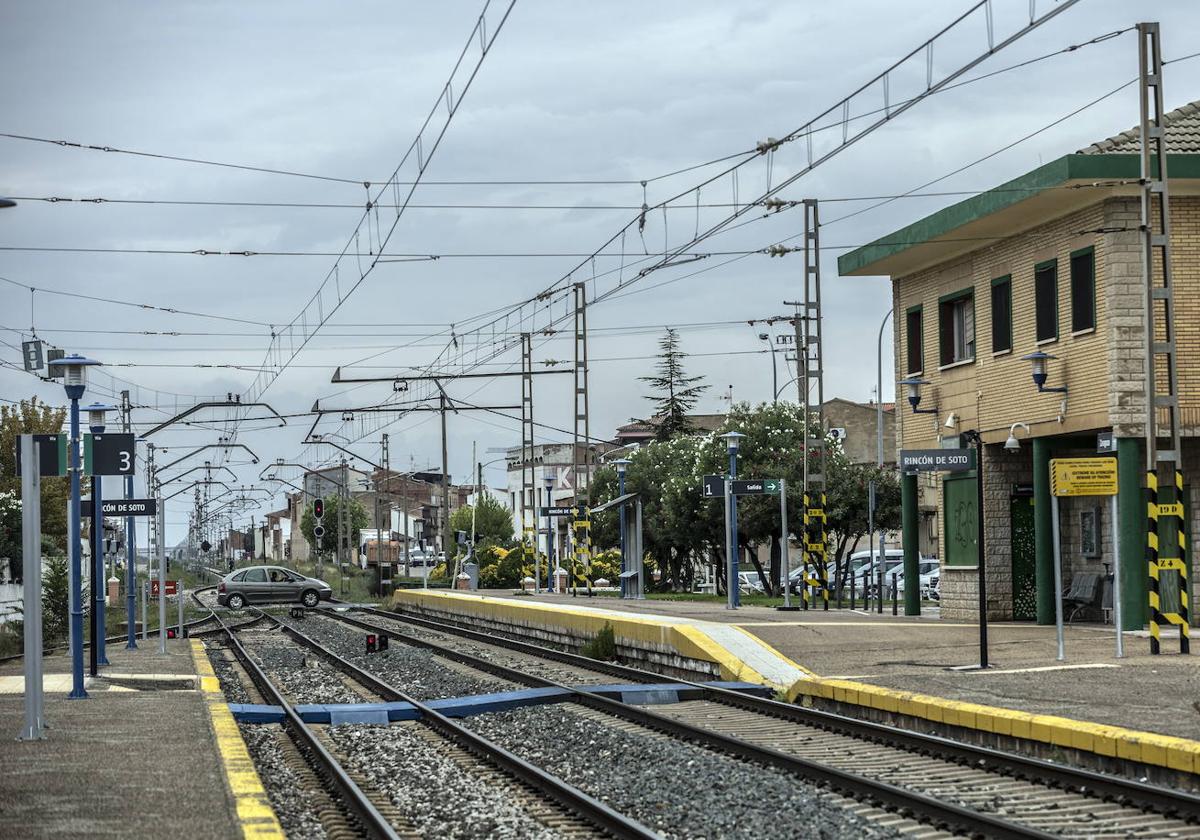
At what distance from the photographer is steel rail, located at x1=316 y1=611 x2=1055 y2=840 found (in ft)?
31.7

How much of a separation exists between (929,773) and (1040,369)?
14.1 meters

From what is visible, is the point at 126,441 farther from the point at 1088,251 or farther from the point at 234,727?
the point at 1088,251

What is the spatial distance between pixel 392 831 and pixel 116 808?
173cm

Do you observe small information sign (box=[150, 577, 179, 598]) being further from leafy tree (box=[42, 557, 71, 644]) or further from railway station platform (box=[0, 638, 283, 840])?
railway station platform (box=[0, 638, 283, 840])

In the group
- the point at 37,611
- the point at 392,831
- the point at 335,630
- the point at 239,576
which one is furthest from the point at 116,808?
the point at 239,576

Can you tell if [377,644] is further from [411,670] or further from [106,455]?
[106,455]

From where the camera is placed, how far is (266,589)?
58.3 metres

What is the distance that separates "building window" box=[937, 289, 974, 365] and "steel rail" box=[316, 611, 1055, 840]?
13093 mm

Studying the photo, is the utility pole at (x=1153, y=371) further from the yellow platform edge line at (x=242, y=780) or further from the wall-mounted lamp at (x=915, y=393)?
the yellow platform edge line at (x=242, y=780)

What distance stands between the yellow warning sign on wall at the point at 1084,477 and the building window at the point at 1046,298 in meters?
6.74

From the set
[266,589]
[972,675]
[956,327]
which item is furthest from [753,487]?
[266,589]

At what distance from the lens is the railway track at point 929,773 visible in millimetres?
10094

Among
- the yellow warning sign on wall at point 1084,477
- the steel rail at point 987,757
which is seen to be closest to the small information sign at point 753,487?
the steel rail at point 987,757

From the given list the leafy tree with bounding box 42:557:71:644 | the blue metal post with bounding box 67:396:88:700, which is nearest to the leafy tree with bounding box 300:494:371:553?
the leafy tree with bounding box 42:557:71:644
